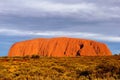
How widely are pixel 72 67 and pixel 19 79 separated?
10638 millimetres

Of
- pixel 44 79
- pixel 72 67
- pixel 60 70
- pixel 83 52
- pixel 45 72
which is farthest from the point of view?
pixel 83 52

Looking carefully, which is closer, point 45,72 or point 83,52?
point 45,72

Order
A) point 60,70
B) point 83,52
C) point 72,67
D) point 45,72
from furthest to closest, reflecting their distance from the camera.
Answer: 1. point 83,52
2. point 72,67
3. point 60,70
4. point 45,72

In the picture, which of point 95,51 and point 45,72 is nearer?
point 45,72

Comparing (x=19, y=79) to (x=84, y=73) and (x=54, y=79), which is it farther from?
(x=84, y=73)

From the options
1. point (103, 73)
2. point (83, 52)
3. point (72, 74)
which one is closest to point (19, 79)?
point (72, 74)

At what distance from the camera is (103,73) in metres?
30.3

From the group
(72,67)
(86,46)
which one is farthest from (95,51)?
(72,67)

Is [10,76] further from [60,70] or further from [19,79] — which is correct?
[60,70]

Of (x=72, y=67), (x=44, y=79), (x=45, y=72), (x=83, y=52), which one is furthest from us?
(x=83, y=52)

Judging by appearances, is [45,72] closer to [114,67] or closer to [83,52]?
[114,67]

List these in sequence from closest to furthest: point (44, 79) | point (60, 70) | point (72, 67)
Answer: point (44, 79), point (60, 70), point (72, 67)

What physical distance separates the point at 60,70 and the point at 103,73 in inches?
222

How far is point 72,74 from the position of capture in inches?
1238
